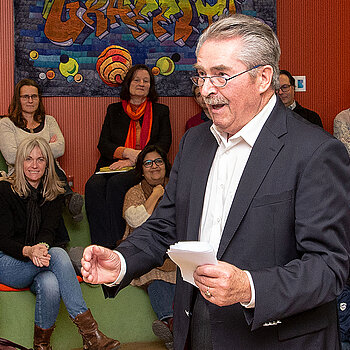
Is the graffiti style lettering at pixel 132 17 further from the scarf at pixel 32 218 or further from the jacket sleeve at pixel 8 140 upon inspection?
the scarf at pixel 32 218

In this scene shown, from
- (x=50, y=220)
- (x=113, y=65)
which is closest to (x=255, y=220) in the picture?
(x=50, y=220)

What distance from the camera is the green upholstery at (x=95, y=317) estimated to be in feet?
12.6

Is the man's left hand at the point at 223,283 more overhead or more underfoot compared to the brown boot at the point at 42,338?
more overhead

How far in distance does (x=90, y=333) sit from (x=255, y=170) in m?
2.46

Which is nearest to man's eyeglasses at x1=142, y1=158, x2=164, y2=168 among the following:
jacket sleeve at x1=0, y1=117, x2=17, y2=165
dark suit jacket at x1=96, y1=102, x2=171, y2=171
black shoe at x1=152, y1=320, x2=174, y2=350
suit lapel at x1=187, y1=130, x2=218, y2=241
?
dark suit jacket at x1=96, y1=102, x2=171, y2=171

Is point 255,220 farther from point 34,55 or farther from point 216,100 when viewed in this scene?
point 34,55

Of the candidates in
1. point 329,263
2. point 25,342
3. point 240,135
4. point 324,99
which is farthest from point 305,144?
point 324,99

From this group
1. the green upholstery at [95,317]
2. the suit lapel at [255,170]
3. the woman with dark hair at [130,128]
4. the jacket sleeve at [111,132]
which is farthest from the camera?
the jacket sleeve at [111,132]

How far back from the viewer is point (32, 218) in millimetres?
3881

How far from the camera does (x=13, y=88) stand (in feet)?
17.6

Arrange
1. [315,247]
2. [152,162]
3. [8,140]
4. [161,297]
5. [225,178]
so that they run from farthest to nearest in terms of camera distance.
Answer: [8,140] → [152,162] → [161,297] → [225,178] → [315,247]

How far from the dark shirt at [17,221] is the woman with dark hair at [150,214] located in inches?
22.9

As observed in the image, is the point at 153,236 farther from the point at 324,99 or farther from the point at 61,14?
the point at 324,99

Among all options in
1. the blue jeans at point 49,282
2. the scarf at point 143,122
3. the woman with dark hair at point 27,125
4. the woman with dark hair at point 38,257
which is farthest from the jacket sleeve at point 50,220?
the scarf at point 143,122
